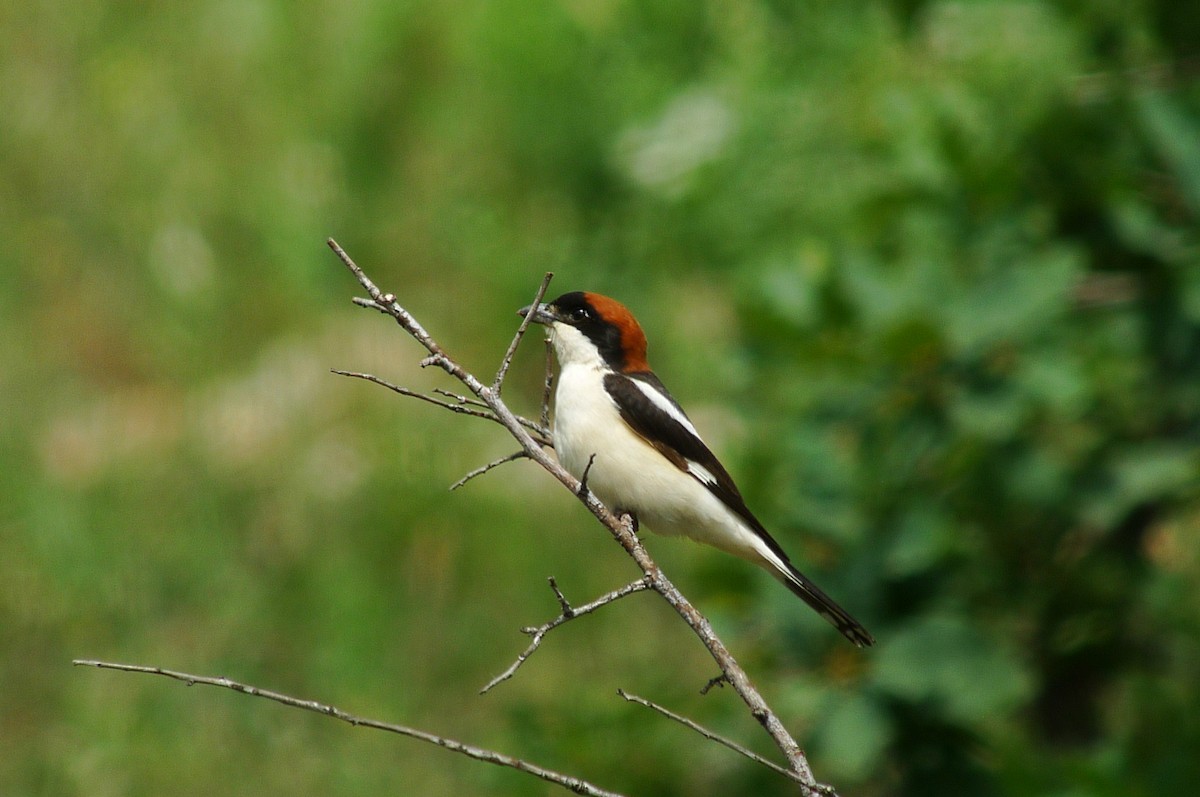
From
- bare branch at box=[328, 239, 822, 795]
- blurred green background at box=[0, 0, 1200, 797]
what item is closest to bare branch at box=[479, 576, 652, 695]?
bare branch at box=[328, 239, 822, 795]

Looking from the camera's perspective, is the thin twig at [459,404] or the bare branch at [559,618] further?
the thin twig at [459,404]

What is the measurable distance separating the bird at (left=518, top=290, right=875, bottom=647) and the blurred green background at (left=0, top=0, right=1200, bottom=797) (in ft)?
3.54

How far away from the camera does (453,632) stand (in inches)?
220

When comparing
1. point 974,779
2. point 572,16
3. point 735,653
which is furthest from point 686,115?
point 974,779

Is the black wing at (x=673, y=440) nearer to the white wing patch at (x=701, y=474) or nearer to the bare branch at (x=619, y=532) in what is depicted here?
the white wing patch at (x=701, y=474)

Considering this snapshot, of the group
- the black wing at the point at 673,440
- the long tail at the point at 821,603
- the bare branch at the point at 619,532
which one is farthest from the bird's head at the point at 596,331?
the bare branch at the point at 619,532

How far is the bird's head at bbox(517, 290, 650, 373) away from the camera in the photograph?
3.50 meters

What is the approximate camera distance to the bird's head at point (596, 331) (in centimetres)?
350

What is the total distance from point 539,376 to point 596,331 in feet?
8.29

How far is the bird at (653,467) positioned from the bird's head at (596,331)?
7 centimetres

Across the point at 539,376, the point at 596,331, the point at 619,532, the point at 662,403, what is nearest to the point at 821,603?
the point at 662,403

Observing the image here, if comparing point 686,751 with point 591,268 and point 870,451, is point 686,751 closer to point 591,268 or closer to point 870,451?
point 870,451

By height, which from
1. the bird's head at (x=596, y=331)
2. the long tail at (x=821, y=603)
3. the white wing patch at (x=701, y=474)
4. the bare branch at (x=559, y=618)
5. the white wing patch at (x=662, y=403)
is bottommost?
the bare branch at (x=559, y=618)

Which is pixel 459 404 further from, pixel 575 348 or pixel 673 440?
pixel 575 348
